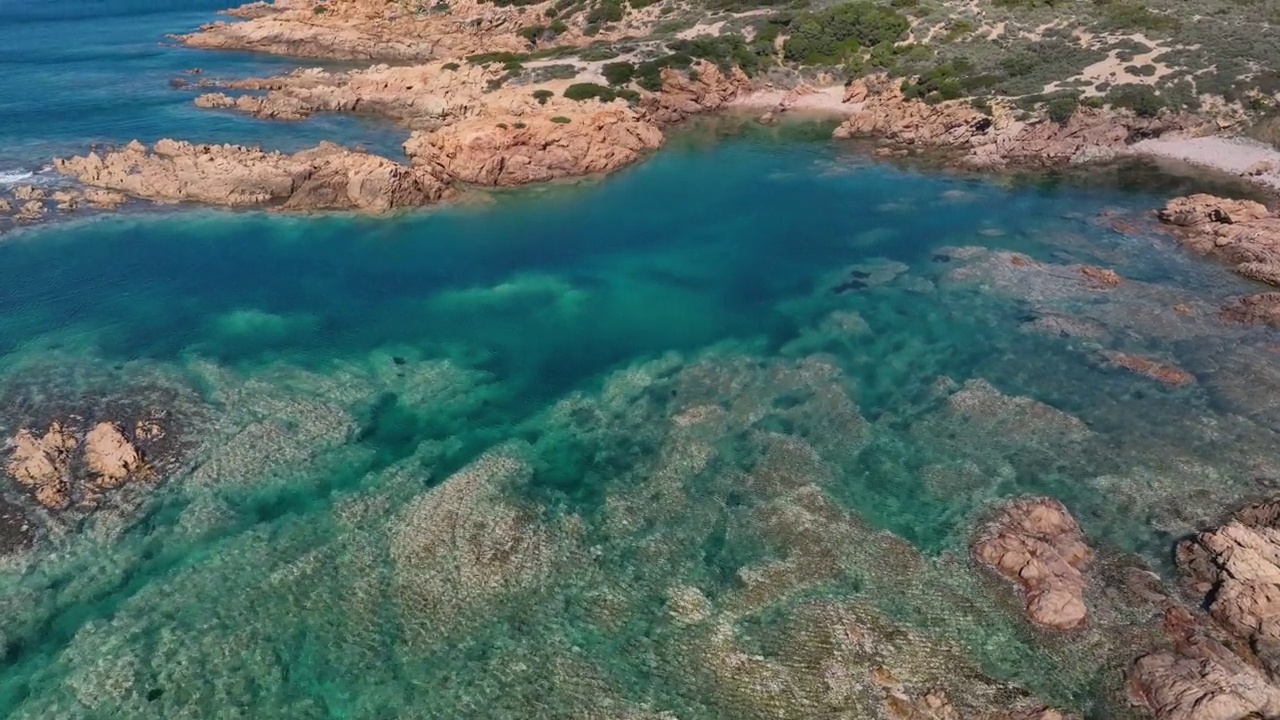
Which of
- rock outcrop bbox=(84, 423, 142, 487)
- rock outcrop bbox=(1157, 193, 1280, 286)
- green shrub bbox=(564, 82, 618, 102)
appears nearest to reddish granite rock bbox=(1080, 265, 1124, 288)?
rock outcrop bbox=(1157, 193, 1280, 286)

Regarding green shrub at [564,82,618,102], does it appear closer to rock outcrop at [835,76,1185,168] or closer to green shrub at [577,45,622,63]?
green shrub at [577,45,622,63]

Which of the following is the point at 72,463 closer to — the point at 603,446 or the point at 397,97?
the point at 603,446

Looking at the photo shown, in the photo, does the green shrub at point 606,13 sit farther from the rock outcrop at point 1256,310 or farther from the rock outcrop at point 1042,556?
the rock outcrop at point 1042,556

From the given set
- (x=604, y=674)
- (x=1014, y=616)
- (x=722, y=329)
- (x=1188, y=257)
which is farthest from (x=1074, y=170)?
(x=604, y=674)

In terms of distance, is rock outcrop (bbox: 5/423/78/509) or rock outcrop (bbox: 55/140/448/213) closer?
rock outcrop (bbox: 5/423/78/509)

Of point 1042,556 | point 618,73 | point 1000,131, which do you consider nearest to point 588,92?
point 618,73
